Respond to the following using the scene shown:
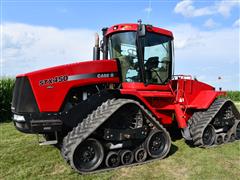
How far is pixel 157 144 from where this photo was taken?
7.57m

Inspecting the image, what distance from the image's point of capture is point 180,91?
358 inches

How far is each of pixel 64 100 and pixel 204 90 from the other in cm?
498

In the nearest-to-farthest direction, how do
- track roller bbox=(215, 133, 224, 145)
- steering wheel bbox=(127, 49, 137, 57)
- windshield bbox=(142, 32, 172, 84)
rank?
steering wheel bbox=(127, 49, 137, 57) < windshield bbox=(142, 32, 172, 84) < track roller bbox=(215, 133, 224, 145)

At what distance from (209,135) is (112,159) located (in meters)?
3.51

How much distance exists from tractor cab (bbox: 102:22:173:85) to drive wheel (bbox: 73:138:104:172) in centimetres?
195

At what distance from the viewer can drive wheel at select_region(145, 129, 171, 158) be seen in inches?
289

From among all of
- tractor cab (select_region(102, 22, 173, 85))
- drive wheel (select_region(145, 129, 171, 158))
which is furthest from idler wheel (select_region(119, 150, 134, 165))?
tractor cab (select_region(102, 22, 173, 85))

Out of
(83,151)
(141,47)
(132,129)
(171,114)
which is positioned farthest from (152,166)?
(141,47)

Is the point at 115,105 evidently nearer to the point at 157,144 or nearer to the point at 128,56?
the point at 157,144

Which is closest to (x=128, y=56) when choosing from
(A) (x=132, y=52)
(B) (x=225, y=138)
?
(A) (x=132, y=52)

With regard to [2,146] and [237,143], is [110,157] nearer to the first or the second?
[2,146]

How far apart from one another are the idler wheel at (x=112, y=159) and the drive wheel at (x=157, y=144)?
809 mm

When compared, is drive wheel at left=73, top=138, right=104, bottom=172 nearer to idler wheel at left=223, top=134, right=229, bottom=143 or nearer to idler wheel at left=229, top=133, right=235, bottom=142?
idler wheel at left=223, top=134, right=229, bottom=143

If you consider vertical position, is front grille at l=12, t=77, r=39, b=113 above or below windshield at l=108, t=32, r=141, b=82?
below
